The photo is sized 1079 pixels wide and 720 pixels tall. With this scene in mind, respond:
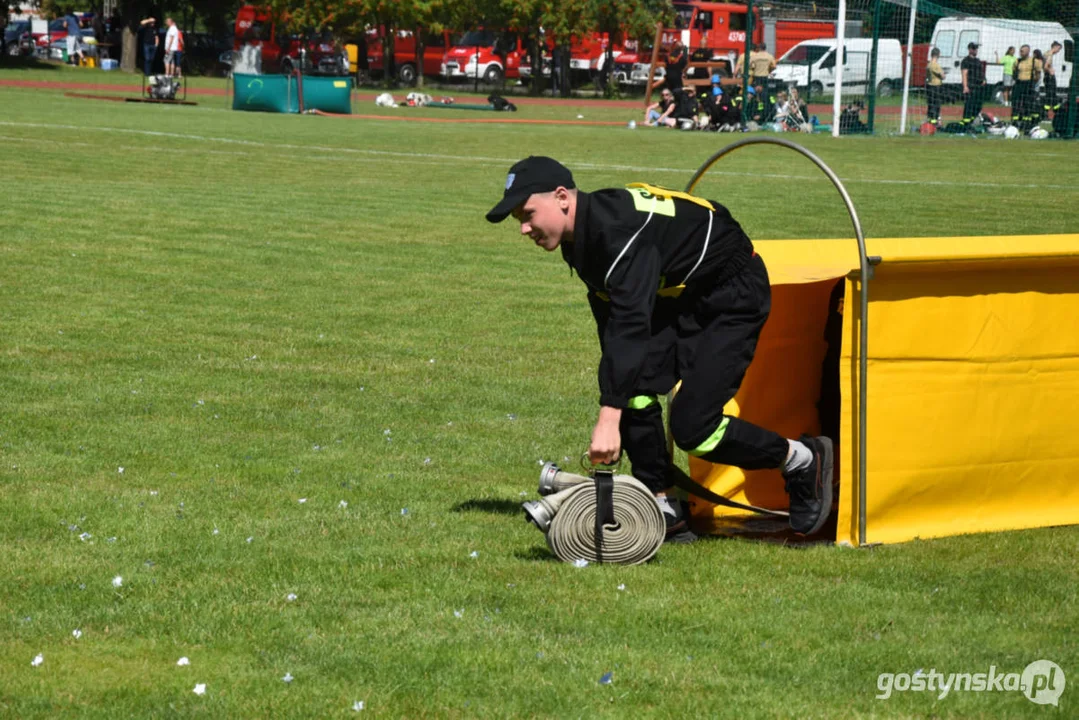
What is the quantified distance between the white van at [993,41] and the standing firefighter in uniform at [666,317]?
31002 mm

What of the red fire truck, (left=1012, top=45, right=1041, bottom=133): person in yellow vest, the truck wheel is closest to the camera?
Result: (left=1012, top=45, right=1041, bottom=133): person in yellow vest

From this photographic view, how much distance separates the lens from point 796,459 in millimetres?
5914

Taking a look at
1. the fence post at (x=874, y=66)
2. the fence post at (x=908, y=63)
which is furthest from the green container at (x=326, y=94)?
the fence post at (x=908, y=63)

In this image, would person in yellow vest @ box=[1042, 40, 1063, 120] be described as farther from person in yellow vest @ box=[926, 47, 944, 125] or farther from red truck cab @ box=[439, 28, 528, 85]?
red truck cab @ box=[439, 28, 528, 85]

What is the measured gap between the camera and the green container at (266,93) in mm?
38906

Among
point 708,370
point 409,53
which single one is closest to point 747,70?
point 409,53

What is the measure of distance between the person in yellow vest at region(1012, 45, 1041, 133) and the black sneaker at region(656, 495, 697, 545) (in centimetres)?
3100

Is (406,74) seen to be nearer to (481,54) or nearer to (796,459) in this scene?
(481,54)

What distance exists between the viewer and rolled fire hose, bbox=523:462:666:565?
Result: 547 cm

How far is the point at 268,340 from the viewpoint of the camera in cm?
1020

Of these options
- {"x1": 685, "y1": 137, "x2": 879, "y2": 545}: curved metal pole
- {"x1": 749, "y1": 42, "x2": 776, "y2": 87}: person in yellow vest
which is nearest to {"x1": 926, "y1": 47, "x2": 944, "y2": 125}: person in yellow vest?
{"x1": 749, "y1": 42, "x2": 776, "y2": 87}: person in yellow vest

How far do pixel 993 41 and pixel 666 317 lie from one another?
33278 millimetres

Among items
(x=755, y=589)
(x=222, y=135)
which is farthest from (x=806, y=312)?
(x=222, y=135)

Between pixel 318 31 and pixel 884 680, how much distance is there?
54.6 meters
